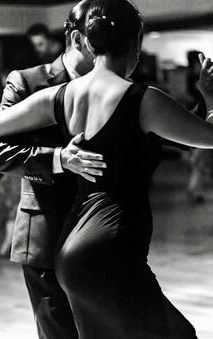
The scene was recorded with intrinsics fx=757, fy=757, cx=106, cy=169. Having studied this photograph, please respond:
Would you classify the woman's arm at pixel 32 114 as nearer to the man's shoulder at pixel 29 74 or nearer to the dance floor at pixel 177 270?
the man's shoulder at pixel 29 74

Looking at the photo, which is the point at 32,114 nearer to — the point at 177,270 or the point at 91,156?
the point at 91,156

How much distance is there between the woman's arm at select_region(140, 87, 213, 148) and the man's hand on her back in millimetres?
160

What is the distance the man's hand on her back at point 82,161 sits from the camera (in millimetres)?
2092

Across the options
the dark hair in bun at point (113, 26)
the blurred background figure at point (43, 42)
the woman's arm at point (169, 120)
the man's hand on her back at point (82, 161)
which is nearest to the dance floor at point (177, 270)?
the blurred background figure at point (43, 42)

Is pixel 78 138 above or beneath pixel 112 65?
beneath

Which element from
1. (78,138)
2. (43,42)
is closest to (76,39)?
(78,138)

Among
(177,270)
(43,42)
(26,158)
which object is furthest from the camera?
(177,270)

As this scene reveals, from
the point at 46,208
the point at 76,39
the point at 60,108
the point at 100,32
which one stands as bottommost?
the point at 46,208

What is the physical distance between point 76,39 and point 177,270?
9.96 feet

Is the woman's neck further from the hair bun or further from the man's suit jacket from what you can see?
the man's suit jacket

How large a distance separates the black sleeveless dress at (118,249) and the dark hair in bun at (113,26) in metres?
0.17

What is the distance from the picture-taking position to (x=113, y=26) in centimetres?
211

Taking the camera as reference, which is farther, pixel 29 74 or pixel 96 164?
pixel 29 74

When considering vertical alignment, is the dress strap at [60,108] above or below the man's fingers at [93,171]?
above
